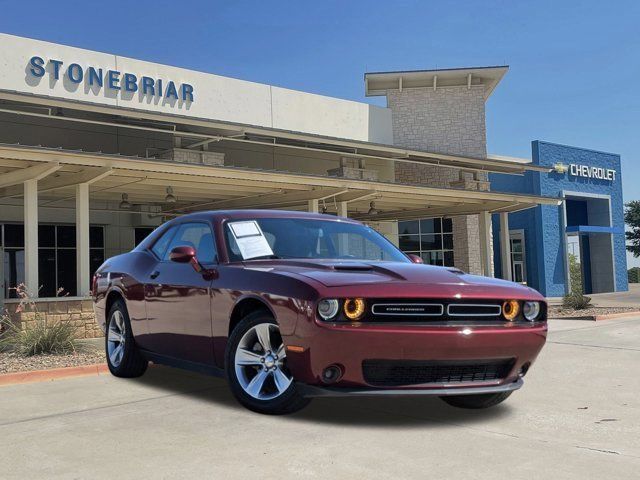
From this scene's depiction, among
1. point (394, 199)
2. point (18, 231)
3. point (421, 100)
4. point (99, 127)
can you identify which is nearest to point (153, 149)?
point (99, 127)

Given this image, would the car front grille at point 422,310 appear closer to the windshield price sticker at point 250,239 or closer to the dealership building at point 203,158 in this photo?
the windshield price sticker at point 250,239

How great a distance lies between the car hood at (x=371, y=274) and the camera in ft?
15.5

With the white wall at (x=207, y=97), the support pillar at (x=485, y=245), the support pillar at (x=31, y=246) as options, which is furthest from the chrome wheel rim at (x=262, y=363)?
the support pillar at (x=485, y=245)

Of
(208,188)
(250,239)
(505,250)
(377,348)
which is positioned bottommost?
(377,348)

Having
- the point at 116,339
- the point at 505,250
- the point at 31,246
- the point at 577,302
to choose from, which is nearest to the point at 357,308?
the point at 116,339

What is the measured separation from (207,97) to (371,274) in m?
18.0

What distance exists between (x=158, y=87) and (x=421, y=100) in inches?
457

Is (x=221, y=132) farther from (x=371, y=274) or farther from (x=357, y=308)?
(x=357, y=308)

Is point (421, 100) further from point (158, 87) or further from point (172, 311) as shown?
point (172, 311)

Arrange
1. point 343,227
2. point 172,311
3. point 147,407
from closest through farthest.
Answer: point 147,407, point 172,311, point 343,227

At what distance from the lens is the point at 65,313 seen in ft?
44.3

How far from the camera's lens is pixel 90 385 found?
22.9 feet

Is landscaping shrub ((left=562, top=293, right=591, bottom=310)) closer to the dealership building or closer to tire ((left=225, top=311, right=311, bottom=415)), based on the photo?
the dealership building

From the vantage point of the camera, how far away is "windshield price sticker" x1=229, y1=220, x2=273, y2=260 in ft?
18.6
